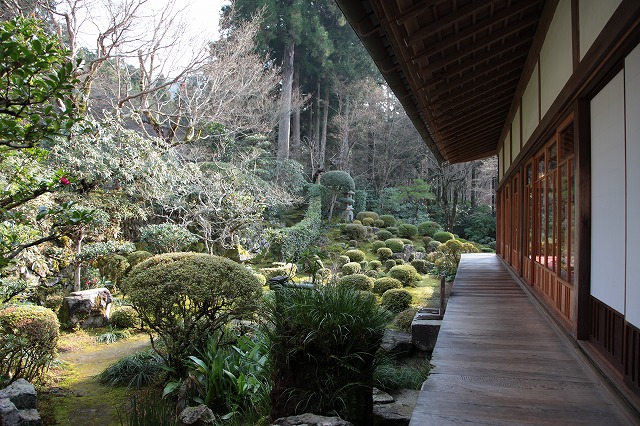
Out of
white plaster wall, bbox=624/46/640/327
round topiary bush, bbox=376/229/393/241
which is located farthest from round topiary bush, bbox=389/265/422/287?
white plaster wall, bbox=624/46/640/327

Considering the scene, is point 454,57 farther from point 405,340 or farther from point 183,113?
point 183,113

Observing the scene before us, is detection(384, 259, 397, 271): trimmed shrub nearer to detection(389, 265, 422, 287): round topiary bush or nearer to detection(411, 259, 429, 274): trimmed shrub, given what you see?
detection(411, 259, 429, 274): trimmed shrub

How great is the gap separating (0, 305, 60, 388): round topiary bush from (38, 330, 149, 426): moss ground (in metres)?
0.28

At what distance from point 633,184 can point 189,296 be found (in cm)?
425

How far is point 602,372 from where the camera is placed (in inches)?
109

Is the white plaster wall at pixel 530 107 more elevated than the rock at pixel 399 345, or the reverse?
the white plaster wall at pixel 530 107

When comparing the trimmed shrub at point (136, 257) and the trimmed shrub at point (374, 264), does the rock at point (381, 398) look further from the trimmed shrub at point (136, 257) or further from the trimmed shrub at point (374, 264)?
the trimmed shrub at point (374, 264)

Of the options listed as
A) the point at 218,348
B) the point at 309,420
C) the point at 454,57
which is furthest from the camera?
the point at 218,348

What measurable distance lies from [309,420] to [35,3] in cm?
1063

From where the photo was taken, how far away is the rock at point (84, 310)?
7660mm

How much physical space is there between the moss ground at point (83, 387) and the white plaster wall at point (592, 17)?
540cm

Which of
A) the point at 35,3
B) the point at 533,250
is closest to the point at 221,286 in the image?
the point at 533,250

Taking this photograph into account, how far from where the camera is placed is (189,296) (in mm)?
4883

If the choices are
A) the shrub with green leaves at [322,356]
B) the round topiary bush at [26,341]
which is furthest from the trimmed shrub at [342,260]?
the shrub with green leaves at [322,356]
